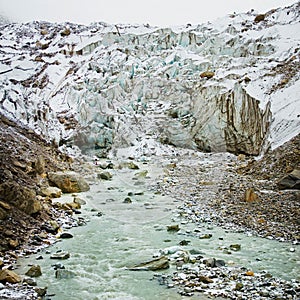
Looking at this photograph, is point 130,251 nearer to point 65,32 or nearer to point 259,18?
point 259,18

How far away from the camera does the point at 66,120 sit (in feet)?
71.8

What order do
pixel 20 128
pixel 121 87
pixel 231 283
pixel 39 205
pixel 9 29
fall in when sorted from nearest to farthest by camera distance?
1. pixel 231 283
2. pixel 39 205
3. pixel 20 128
4. pixel 121 87
5. pixel 9 29

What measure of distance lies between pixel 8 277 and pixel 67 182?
721cm

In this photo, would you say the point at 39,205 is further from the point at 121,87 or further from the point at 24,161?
the point at 121,87

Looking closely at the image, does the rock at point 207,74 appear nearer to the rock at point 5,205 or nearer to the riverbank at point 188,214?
the riverbank at point 188,214

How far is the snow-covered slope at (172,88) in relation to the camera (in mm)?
17984

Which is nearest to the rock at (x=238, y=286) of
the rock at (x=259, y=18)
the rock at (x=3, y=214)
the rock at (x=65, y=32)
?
the rock at (x=3, y=214)

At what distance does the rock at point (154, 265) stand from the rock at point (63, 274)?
113cm

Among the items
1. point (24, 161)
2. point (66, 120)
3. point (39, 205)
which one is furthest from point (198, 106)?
point (39, 205)

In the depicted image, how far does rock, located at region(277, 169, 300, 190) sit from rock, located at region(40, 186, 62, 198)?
728 cm

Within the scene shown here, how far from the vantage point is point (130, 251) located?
7730 millimetres

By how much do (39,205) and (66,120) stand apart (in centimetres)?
1349

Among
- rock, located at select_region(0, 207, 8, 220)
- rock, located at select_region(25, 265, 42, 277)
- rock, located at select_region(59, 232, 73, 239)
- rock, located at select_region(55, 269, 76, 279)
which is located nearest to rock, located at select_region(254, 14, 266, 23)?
rock, located at select_region(59, 232, 73, 239)

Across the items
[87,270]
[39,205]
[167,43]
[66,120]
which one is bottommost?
[87,270]
